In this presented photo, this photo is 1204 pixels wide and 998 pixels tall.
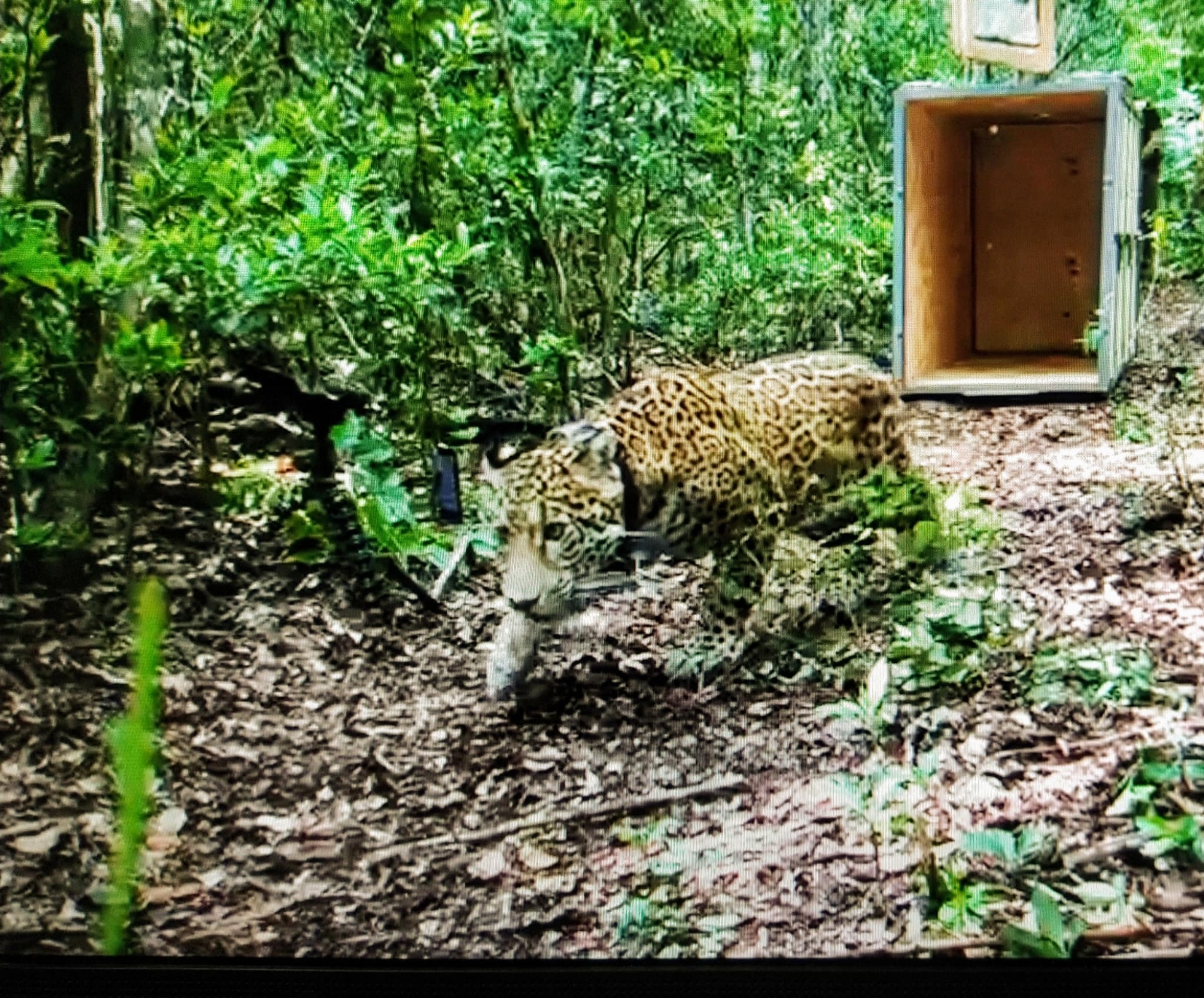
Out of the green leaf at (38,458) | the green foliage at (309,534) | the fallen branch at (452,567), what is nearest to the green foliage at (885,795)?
the fallen branch at (452,567)

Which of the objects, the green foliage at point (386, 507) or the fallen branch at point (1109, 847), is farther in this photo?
the green foliage at point (386, 507)

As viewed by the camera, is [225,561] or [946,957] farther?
[225,561]

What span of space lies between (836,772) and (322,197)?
94 centimetres

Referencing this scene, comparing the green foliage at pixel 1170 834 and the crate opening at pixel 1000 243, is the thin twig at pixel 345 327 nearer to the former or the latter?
the crate opening at pixel 1000 243

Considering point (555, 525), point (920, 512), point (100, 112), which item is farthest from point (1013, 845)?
point (100, 112)

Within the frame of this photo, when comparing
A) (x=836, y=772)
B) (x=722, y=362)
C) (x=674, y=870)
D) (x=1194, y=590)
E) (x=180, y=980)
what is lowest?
(x=180, y=980)

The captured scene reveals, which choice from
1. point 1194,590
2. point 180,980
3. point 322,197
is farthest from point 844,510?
point 180,980

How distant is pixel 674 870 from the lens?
71.1 inches

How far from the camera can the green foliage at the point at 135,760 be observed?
1.88 meters

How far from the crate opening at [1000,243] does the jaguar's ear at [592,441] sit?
0.38 metres

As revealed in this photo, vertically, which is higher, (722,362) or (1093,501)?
(722,362)

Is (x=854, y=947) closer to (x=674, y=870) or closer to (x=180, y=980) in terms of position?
(x=674, y=870)

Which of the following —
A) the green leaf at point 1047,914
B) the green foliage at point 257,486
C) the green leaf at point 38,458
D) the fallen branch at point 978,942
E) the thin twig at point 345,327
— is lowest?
the fallen branch at point 978,942

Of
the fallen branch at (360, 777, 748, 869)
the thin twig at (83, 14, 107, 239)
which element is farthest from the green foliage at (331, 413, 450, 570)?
the thin twig at (83, 14, 107, 239)
